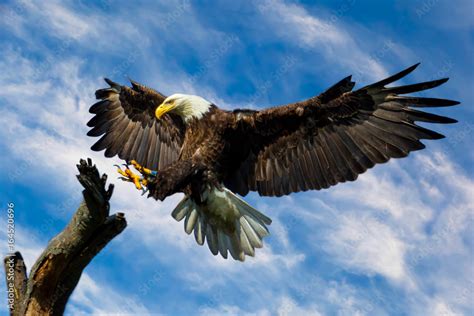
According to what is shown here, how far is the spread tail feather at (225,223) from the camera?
23.1ft

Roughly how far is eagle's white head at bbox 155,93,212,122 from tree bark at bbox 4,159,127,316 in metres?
1.93

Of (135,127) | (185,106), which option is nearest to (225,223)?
(185,106)

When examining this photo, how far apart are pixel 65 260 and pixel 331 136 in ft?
10.6

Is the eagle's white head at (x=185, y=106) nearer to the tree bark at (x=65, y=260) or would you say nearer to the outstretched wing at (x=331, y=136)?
the outstretched wing at (x=331, y=136)

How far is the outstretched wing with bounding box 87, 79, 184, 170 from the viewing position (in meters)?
8.28

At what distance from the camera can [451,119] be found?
6629 millimetres

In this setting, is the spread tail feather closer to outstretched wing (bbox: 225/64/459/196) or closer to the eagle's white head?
outstretched wing (bbox: 225/64/459/196)

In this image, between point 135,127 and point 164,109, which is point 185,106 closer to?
point 164,109

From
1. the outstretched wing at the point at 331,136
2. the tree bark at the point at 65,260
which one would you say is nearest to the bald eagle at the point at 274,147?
the outstretched wing at the point at 331,136

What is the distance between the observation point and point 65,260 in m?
5.79

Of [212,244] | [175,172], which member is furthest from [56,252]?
[212,244]

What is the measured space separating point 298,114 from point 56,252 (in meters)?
2.96

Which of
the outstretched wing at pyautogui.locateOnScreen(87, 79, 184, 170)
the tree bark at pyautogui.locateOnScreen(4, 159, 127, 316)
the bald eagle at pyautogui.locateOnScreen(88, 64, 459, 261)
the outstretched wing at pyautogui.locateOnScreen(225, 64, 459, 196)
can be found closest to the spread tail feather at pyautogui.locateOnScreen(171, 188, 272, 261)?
the bald eagle at pyautogui.locateOnScreen(88, 64, 459, 261)

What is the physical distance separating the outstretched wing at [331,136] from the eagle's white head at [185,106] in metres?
0.62
